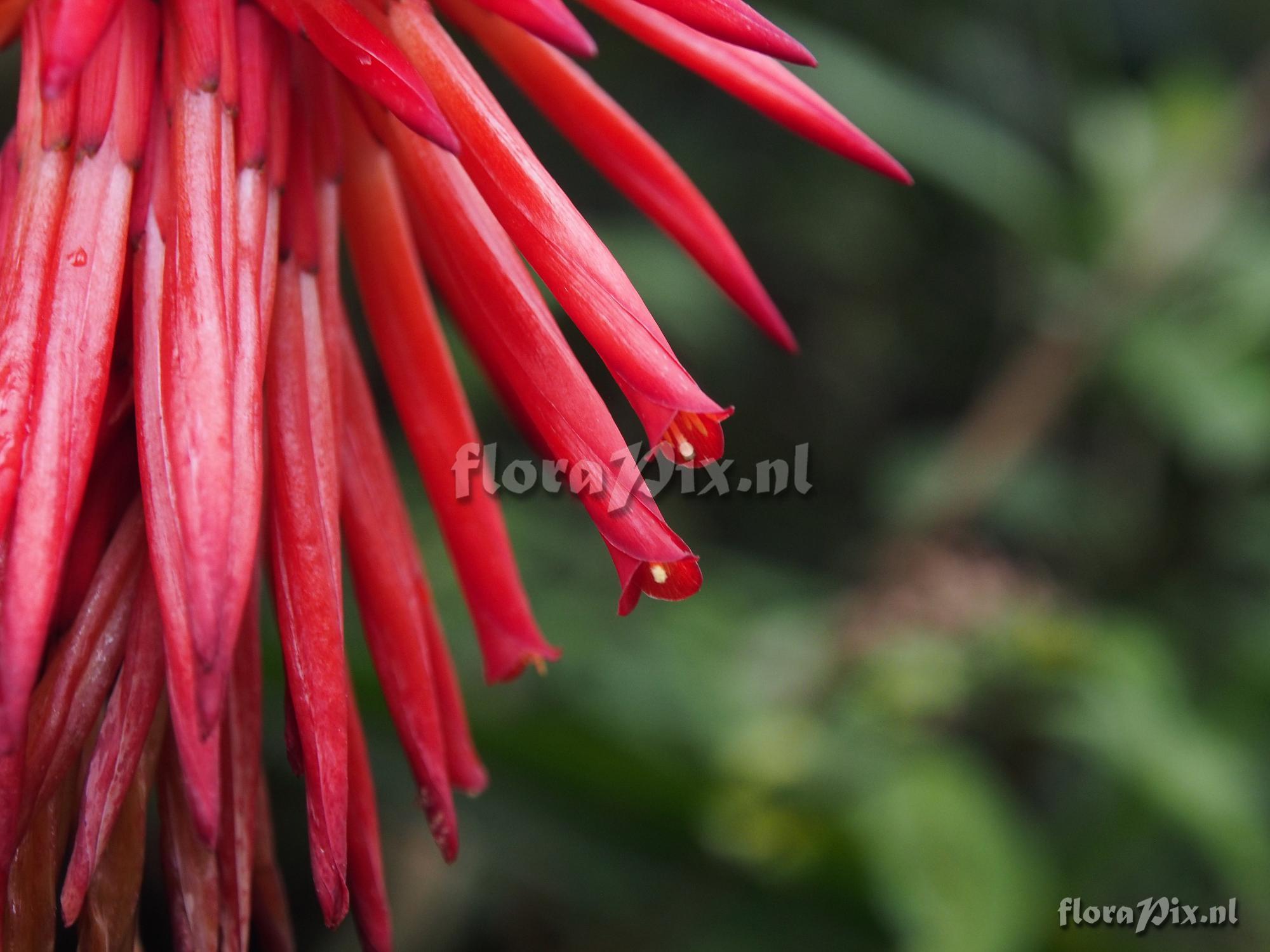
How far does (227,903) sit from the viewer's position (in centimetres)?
54

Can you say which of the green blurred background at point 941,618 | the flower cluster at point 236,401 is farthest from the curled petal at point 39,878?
the green blurred background at point 941,618

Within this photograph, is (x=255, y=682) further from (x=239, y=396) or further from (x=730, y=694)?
(x=730, y=694)

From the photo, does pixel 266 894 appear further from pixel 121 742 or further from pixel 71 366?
pixel 71 366

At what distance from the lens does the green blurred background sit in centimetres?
152

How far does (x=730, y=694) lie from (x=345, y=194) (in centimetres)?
134

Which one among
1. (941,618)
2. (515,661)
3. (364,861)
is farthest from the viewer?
(941,618)

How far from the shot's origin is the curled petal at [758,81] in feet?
2.05

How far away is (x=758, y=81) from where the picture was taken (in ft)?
2.09

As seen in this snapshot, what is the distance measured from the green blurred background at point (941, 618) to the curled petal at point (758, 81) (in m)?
1.01

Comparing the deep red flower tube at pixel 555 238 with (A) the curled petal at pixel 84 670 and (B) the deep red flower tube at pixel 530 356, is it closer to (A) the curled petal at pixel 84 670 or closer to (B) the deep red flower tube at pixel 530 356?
(B) the deep red flower tube at pixel 530 356

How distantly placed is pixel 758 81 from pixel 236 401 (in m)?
0.35

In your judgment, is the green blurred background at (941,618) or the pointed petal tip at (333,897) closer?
the pointed petal tip at (333,897)

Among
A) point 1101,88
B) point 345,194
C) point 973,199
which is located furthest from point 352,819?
point 1101,88
